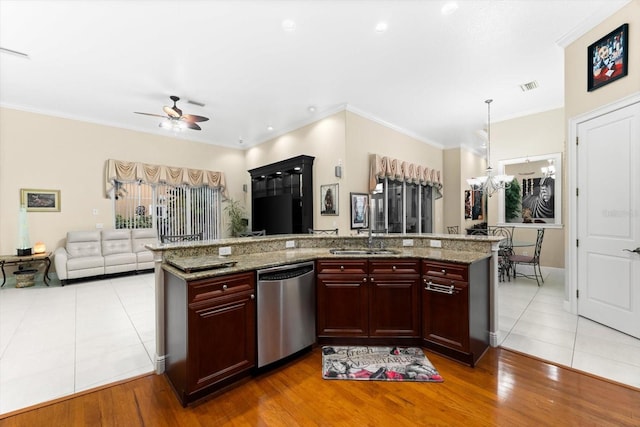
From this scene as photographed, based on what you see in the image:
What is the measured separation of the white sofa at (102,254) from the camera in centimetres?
496

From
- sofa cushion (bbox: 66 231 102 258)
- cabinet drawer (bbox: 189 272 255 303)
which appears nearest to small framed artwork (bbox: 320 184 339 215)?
cabinet drawer (bbox: 189 272 255 303)

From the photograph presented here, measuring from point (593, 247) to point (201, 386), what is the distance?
14.2 ft

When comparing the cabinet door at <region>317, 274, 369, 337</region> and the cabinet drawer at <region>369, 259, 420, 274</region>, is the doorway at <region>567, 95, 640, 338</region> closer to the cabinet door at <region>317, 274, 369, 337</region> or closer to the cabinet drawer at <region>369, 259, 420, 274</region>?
the cabinet drawer at <region>369, 259, 420, 274</region>

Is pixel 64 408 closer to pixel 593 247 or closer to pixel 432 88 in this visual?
pixel 593 247

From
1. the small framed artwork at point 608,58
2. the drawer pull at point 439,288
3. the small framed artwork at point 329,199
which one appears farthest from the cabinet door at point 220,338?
the small framed artwork at point 608,58

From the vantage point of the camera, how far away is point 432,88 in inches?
175

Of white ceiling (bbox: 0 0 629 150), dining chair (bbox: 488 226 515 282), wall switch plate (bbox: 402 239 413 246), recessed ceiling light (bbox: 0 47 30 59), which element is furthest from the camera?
dining chair (bbox: 488 226 515 282)

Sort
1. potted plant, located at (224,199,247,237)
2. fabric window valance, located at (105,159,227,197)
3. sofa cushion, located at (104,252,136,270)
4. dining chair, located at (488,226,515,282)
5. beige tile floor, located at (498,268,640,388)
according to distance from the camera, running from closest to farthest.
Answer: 1. beige tile floor, located at (498,268,640,388)
2. dining chair, located at (488,226,515,282)
3. sofa cushion, located at (104,252,136,270)
4. fabric window valance, located at (105,159,227,197)
5. potted plant, located at (224,199,247,237)

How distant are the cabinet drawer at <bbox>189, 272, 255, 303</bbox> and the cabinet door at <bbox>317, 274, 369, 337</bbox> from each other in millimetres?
765

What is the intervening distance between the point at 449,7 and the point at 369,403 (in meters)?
3.59

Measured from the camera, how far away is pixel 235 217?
7543mm

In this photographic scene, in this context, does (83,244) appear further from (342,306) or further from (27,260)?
(342,306)

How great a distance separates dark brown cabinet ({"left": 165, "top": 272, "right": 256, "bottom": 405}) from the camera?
1.85m

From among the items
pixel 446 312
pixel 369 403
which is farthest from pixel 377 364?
pixel 446 312
